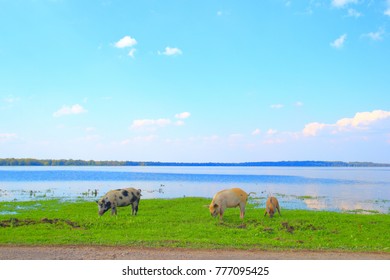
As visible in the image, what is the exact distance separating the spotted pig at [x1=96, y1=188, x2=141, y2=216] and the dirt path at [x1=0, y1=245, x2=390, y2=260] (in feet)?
34.4

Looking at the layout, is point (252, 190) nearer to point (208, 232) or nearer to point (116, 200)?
point (116, 200)

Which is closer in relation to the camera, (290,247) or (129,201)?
(290,247)

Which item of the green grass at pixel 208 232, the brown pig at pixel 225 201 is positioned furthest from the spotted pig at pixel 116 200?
the brown pig at pixel 225 201

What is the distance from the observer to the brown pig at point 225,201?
907 inches

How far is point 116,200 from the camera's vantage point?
1015 inches

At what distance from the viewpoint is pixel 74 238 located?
54.2 feet

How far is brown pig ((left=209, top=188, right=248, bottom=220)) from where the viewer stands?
23031mm

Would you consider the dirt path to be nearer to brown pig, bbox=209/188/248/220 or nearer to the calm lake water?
brown pig, bbox=209/188/248/220

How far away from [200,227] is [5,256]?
31.3ft

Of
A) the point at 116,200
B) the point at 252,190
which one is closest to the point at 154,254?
the point at 116,200

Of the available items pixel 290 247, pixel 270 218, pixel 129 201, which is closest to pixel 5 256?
pixel 290 247

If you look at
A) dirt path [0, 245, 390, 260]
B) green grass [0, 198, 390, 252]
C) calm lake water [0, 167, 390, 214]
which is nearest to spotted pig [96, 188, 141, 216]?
green grass [0, 198, 390, 252]
